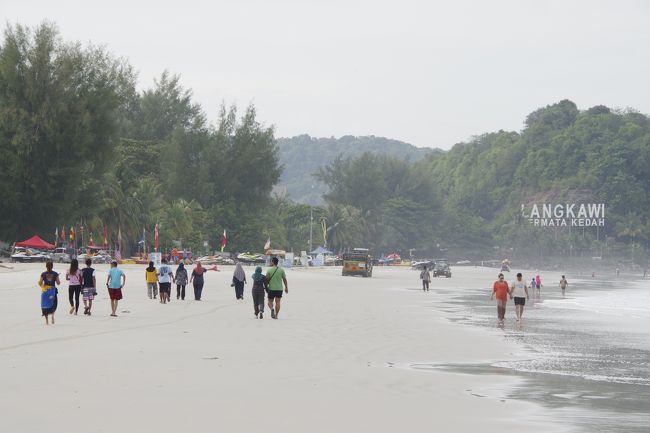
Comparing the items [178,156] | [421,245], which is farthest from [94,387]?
[421,245]

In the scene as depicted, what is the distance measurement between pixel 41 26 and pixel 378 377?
52.0m

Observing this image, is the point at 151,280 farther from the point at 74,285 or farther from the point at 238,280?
the point at 74,285

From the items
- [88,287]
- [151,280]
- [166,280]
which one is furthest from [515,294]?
[151,280]

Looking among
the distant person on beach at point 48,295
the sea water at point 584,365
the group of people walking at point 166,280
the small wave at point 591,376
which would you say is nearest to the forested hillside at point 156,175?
the group of people walking at point 166,280

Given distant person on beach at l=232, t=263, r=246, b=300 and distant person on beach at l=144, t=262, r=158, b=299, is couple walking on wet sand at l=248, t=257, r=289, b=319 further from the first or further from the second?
distant person on beach at l=232, t=263, r=246, b=300

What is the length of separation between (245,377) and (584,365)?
263 inches

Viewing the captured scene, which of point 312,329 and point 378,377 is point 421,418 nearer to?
point 378,377

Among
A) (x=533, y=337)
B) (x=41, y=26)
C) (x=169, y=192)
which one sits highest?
(x=41, y=26)

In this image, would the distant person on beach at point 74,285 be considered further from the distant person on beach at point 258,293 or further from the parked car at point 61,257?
the parked car at point 61,257

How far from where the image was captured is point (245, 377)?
528 inches

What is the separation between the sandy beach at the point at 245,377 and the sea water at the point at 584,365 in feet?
1.77

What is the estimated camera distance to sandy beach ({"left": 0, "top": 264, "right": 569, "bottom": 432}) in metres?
10.1

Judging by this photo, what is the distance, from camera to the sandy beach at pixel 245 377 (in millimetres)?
10102

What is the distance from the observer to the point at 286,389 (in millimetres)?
12391
